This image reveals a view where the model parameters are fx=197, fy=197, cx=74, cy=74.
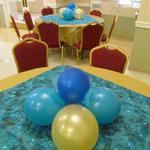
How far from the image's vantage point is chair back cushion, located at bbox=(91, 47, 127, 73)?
6.10ft

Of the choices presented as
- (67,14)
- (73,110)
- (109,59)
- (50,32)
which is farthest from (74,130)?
(67,14)

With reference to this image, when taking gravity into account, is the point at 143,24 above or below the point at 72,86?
below

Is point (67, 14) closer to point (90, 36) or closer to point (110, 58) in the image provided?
point (90, 36)

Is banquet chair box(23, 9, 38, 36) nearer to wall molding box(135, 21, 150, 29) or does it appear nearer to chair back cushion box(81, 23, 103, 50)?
chair back cushion box(81, 23, 103, 50)

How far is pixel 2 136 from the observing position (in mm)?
1043

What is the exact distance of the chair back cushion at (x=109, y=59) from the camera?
6.10ft

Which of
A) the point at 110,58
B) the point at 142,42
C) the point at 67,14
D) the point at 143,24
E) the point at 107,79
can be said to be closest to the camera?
the point at 107,79

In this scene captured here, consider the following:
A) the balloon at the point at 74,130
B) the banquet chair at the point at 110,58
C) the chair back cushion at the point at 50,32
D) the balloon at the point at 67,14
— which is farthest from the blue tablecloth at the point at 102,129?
the balloon at the point at 67,14

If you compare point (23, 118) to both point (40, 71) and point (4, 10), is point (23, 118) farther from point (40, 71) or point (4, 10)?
point (4, 10)

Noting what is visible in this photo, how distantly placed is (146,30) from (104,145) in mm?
2512

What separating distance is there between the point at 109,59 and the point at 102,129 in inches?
37.0

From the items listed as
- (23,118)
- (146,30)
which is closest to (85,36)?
(146,30)

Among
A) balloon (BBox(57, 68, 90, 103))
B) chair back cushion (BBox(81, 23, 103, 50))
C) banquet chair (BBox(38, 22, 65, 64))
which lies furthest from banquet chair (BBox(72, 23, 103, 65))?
balloon (BBox(57, 68, 90, 103))

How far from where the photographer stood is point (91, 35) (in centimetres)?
324
